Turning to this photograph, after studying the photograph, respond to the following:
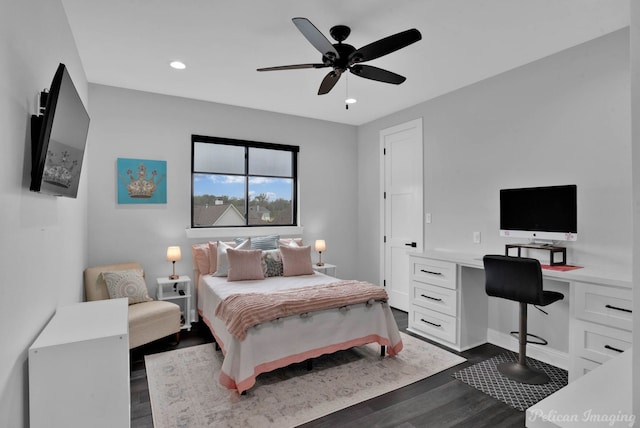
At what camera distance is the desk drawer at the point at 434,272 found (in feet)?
11.3

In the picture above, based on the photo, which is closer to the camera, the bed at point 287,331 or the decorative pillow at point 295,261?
the bed at point 287,331

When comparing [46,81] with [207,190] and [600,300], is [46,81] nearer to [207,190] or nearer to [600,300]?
[207,190]

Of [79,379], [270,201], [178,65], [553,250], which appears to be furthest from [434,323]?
[178,65]

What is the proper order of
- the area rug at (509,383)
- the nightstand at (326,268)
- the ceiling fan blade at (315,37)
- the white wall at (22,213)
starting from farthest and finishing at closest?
the nightstand at (326,268), the area rug at (509,383), the ceiling fan blade at (315,37), the white wall at (22,213)

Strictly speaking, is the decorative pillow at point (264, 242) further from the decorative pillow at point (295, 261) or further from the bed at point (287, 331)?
the bed at point (287, 331)

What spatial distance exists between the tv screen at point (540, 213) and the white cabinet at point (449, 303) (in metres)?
0.64

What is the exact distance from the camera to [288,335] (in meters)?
2.74

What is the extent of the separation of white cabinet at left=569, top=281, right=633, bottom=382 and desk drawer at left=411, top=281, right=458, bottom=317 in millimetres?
1053

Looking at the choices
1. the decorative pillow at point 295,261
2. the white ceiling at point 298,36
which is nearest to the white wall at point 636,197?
the white ceiling at point 298,36

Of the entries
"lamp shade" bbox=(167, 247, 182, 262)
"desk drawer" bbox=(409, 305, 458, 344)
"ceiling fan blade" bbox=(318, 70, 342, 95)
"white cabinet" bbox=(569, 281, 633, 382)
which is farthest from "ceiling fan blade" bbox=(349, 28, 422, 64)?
"lamp shade" bbox=(167, 247, 182, 262)

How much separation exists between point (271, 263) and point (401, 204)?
1.98m

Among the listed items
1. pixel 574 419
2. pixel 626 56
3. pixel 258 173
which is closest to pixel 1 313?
pixel 574 419

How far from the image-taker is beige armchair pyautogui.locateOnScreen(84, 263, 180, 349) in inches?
124

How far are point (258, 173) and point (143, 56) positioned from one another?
210 cm
